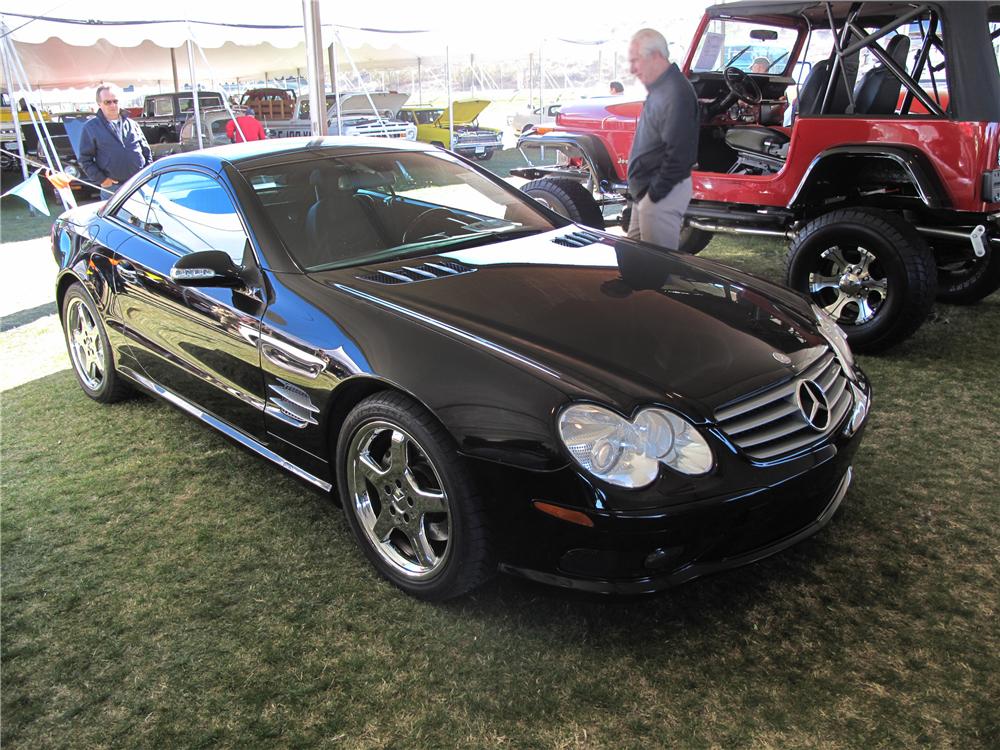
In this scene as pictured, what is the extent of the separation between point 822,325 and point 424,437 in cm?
158

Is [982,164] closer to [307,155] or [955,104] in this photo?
[955,104]

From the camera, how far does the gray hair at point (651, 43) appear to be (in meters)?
4.35

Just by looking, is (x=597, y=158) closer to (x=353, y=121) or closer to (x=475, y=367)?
(x=475, y=367)

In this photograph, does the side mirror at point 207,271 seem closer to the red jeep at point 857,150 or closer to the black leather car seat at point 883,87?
the red jeep at point 857,150

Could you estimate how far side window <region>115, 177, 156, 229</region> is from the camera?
11.8 ft

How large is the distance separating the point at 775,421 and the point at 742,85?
182 inches

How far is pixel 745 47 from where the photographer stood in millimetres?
6070

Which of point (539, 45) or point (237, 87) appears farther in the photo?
point (237, 87)

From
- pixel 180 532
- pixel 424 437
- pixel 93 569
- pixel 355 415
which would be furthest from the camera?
pixel 180 532

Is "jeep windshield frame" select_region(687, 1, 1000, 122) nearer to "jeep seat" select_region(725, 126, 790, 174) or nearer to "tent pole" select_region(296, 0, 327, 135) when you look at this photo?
"jeep seat" select_region(725, 126, 790, 174)

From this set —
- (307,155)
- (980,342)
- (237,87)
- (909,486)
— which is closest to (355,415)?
(307,155)

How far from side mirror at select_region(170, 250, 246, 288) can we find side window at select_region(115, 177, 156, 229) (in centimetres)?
95

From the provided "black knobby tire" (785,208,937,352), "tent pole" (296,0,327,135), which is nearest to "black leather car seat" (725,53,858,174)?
"black knobby tire" (785,208,937,352)

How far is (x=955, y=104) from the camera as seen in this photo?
438 cm
